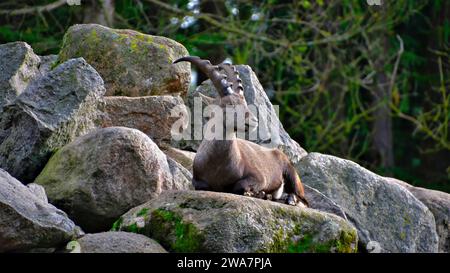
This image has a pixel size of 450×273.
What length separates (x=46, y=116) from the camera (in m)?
10.8

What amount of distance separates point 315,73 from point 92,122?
1049 cm

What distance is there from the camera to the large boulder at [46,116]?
10711 mm

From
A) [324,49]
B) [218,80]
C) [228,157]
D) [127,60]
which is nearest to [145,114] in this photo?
[127,60]

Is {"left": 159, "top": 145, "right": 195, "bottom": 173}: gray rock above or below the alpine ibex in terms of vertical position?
below

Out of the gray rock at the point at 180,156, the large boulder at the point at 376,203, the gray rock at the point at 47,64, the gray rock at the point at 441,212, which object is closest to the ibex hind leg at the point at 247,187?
the gray rock at the point at 180,156

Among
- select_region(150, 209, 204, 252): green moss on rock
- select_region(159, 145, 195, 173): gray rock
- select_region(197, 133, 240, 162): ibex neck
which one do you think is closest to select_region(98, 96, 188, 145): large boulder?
select_region(159, 145, 195, 173): gray rock

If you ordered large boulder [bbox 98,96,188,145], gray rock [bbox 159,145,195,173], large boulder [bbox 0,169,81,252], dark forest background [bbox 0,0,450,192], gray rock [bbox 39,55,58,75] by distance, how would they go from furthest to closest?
dark forest background [bbox 0,0,450,192], gray rock [bbox 39,55,58,75], gray rock [bbox 159,145,195,173], large boulder [bbox 98,96,188,145], large boulder [bbox 0,169,81,252]

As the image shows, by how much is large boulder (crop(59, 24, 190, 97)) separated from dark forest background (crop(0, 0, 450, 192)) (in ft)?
14.8

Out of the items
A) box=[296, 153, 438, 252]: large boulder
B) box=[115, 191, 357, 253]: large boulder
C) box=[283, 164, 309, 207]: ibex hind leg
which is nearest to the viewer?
box=[115, 191, 357, 253]: large boulder

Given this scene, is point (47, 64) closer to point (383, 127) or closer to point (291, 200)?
point (291, 200)

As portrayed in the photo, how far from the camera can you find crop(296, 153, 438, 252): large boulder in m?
12.0

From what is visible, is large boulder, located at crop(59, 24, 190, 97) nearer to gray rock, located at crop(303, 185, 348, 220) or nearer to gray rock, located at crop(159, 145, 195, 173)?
gray rock, located at crop(159, 145, 195, 173)
